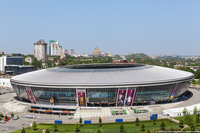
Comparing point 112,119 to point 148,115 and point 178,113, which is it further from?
point 178,113

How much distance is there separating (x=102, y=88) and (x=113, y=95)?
4287 mm

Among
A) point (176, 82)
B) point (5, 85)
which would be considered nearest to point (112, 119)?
point (176, 82)

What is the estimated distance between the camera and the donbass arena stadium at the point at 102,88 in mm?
66062

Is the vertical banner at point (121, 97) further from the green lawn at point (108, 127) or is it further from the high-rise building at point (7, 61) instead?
the high-rise building at point (7, 61)

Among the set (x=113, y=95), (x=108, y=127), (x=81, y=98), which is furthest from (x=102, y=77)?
(x=108, y=127)

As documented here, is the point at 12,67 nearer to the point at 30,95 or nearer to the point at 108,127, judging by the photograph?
the point at 30,95

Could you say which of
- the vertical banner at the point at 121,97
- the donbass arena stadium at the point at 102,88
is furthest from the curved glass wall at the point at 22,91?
the vertical banner at the point at 121,97

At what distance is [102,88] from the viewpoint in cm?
6556

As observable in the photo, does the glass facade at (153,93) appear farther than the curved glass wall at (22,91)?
No

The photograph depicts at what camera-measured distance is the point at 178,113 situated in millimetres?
61406

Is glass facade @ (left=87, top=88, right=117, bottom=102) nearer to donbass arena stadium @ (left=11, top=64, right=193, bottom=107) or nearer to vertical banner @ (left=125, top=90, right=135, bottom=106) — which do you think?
donbass arena stadium @ (left=11, top=64, right=193, bottom=107)

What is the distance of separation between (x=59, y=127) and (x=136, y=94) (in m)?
25.9

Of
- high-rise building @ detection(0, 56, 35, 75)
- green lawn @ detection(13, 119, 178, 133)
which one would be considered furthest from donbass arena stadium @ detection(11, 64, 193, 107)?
high-rise building @ detection(0, 56, 35, 75)

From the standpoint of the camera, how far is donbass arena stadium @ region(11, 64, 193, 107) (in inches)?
2601
